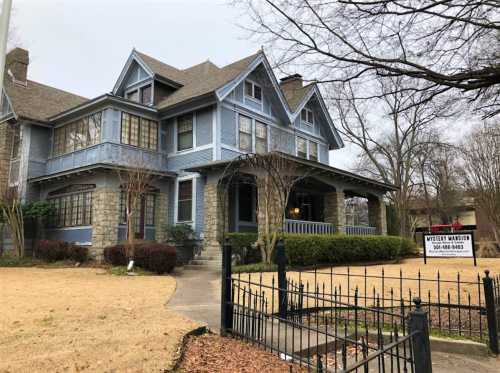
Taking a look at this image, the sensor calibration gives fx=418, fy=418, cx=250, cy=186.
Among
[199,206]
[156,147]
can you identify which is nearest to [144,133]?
[156,147]

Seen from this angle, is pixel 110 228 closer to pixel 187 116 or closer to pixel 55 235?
pixel 55 235

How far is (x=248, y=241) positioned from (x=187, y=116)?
725 cm

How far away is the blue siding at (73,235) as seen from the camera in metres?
17.4

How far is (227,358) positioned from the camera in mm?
4715

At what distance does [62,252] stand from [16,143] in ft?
25.8

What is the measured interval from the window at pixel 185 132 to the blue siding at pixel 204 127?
465 mm

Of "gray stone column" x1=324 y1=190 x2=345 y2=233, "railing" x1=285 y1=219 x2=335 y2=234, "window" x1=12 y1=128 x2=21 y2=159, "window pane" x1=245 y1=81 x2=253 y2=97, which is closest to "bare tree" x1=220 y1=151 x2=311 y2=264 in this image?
"railing" x1=285 y1=219 x2=335 y2=234

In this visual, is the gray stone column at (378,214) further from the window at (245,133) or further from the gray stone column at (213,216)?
the gray stone column at (213,216)

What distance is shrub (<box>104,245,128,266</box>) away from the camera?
14.2 m

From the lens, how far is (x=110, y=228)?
54.5ft

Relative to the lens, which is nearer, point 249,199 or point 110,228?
point 110,228

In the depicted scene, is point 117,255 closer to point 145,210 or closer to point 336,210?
point 145,210

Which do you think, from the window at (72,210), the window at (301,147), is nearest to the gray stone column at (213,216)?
the window at (72,210)

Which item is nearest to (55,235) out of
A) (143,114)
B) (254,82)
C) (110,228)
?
(110,228)
